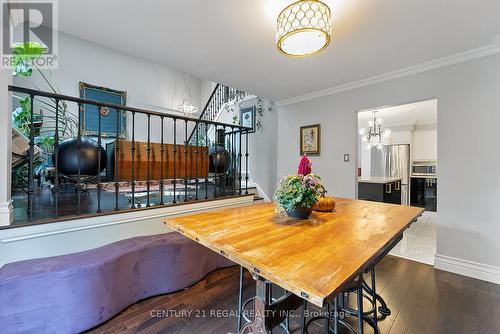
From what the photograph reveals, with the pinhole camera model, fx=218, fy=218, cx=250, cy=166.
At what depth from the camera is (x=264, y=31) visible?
2.07 m

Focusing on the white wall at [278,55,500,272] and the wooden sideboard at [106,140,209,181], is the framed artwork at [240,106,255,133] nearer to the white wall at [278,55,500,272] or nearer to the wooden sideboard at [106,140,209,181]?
the wooden sideboard at [106,140,209,181]

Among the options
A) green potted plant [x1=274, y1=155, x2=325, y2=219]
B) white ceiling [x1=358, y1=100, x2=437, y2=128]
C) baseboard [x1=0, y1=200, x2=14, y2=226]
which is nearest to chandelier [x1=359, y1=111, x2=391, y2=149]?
white ceiling [x1=358, y1=100, x2=437, y2=128]

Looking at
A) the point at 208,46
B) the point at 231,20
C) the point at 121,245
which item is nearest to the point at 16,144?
the point at 121,245

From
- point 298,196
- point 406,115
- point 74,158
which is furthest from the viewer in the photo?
point 406,115

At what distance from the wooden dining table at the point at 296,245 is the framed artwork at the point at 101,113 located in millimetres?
4409

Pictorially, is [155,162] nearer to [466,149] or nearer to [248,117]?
[248,117]

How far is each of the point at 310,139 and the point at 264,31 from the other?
7.10 ft

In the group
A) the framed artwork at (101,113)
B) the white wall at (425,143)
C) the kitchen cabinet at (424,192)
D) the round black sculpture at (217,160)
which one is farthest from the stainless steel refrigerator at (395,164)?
the framed artwork at (101,113)

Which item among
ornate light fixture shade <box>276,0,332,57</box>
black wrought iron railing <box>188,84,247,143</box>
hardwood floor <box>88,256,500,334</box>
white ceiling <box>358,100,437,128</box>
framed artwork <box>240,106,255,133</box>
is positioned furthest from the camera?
black wrought iron railing <box>188,84,247,143</box>

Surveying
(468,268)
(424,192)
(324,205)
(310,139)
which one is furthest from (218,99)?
(424,192)

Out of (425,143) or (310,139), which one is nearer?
(310,139)

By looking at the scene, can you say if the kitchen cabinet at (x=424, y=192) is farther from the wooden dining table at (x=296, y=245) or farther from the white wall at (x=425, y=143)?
the wooden dining table at (x=296, y=245)

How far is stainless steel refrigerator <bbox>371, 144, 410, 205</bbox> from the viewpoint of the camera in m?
6.47

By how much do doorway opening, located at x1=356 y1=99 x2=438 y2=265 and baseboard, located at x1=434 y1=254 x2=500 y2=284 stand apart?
8.92 feet
